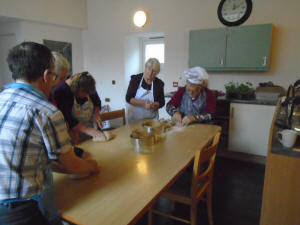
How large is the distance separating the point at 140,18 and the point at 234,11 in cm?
161

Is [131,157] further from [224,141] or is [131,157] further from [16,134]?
[224,141]

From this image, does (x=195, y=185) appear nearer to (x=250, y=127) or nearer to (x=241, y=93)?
(x=250, y=127)

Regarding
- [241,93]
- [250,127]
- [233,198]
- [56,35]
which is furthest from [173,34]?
[233,198]

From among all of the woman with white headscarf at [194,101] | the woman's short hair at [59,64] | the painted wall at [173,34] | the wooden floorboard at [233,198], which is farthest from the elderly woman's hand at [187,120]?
the painted wall at [173,34]

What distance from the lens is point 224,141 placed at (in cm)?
333

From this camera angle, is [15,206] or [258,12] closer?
[15,206]

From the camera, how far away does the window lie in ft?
14.7

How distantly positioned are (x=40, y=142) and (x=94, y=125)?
109 cm

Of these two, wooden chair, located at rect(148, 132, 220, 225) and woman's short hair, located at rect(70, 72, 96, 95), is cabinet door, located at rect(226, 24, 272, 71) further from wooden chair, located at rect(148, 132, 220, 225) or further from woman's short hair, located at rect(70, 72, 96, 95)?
woman's short hair, located at rect(70, 72, 96, 95)

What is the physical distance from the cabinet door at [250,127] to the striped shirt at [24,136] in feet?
8.60

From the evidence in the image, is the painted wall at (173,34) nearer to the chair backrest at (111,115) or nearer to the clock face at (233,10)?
the clock face at (233,10)

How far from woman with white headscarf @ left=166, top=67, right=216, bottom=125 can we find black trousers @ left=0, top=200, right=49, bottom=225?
145 centimetres

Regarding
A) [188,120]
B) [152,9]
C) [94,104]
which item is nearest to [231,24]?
[152,9]

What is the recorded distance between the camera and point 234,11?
3.34m
